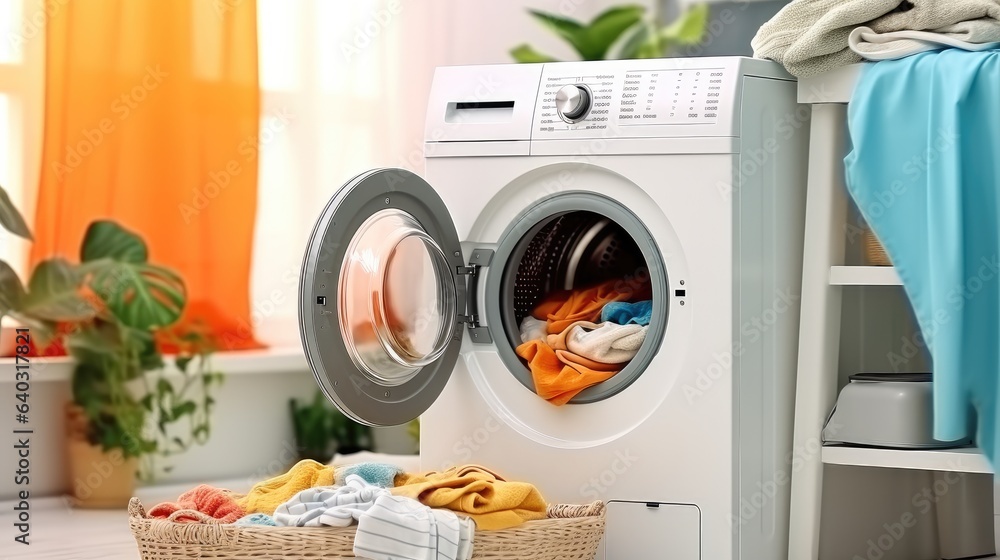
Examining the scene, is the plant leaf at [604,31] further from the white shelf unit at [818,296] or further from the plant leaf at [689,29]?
the white shelf unit at [818,296]

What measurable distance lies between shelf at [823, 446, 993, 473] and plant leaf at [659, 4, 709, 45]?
172 cm

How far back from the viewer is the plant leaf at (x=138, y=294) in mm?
2621

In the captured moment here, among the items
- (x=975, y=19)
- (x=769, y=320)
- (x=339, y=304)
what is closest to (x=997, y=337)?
(x=769, y=320)

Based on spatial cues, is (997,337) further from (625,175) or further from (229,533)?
(229,533)

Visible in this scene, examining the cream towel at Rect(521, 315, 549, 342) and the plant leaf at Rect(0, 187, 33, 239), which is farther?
the plant leaf at Rect(0, 187, 33, 239)

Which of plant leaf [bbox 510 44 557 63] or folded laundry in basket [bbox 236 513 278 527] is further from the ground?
plant leaf [bbox 510 44 557 63]

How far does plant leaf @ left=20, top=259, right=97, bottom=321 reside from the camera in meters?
2.53

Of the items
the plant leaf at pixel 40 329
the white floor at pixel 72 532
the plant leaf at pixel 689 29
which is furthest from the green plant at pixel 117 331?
the plant leaf at pixel 689 29

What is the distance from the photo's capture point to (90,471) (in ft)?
8.56

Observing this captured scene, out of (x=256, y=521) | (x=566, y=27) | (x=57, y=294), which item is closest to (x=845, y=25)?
(x=256, y=521)

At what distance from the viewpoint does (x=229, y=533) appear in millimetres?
1562

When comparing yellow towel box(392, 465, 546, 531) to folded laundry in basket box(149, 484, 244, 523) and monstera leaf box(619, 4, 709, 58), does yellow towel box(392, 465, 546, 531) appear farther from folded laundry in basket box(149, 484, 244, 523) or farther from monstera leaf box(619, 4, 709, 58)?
monstera leaf box(619, 4, 709, 58)

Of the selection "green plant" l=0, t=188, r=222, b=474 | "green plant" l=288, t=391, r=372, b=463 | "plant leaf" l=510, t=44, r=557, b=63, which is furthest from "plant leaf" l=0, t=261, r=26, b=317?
"plant leaf" l=510, t=44, r=557, b=63

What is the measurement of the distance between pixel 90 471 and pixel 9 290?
45 centimetres
